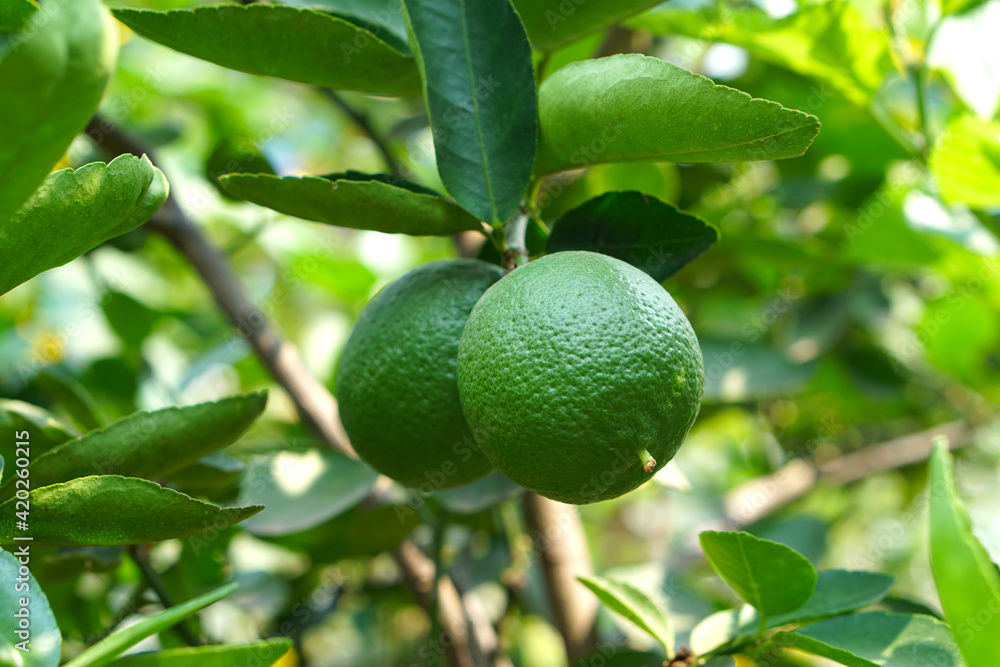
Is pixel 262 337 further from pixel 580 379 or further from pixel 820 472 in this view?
pixel 820 472

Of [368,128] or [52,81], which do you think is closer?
[52,81]

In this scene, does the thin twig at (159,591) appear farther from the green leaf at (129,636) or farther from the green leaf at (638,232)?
the green leaf at (638,232)

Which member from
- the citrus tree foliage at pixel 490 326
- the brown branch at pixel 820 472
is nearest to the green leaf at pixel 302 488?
the citrus tree foliage at pixel 490 326

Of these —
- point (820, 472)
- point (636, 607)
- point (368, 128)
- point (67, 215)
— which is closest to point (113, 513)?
point (67, 215)

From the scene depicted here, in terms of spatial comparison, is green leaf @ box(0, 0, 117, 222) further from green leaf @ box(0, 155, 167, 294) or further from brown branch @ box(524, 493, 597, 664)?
brown branch @ box(524, 493, 597, 664)

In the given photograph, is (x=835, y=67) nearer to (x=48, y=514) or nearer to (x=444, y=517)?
(x=444, y=517)

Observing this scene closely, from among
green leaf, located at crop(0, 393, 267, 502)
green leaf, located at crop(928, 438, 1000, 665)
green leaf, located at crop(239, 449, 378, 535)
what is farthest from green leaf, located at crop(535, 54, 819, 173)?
green leaf, located at crop(239, 449, 378, 535)

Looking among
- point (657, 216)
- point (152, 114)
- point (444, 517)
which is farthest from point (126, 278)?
point (657, 216)
